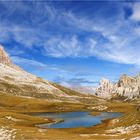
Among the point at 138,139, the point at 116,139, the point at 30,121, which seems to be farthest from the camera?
the point at 30,121

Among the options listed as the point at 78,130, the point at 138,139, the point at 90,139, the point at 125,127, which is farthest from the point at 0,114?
the point at 138,139

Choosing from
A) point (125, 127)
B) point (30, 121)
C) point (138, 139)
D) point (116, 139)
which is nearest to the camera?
point (138, 139)

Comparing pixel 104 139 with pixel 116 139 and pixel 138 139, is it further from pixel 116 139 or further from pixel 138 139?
pixel 138 139

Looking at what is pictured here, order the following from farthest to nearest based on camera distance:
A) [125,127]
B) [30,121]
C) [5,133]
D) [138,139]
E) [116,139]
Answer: [30,121], [125,127], [5,133], [116,139], [138,139]

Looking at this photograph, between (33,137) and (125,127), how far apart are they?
113ft

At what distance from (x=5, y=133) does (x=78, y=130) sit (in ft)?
90.9

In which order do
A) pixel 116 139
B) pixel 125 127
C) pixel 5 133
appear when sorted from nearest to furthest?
pixel 116 139 → pixel 5 133 → pixel 125 127

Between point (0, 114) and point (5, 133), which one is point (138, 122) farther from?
point (0, 114)

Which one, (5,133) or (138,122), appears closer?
(5,133)

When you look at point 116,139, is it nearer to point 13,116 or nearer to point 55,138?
point 55,138

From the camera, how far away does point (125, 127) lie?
3971 inches

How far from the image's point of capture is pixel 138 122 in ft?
333

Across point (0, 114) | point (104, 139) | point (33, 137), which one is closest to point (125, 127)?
point (104, 139)

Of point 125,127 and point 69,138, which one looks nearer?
point 69,138
